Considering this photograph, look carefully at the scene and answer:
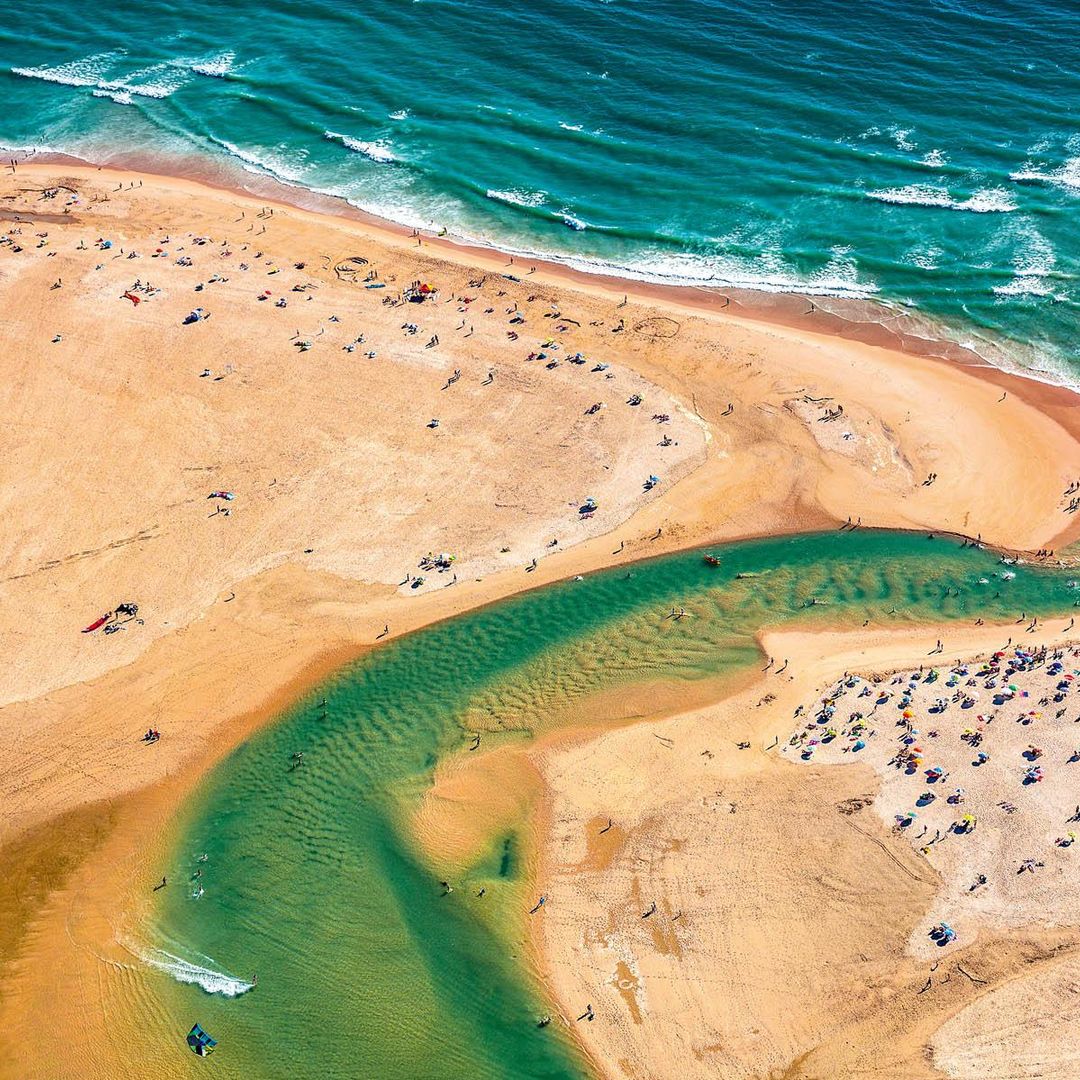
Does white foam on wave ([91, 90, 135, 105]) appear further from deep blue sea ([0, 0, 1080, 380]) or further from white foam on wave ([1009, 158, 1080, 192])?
white foam on wave ([1009, 158, 1080, 192])

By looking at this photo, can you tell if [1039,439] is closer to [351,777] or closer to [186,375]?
[351,777]

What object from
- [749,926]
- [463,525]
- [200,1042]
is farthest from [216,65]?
[749,926]

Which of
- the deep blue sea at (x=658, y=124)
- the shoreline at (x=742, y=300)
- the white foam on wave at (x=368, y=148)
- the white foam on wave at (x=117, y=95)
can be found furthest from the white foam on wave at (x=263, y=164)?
the white foam on wave at (x=117, y=95)

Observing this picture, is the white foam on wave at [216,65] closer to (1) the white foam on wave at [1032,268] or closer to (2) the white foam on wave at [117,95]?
(2) the white foam on wave at [117,95]

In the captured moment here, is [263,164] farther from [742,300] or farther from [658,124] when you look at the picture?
[742,300]

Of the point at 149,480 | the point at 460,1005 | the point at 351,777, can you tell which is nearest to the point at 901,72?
the point at 149,480

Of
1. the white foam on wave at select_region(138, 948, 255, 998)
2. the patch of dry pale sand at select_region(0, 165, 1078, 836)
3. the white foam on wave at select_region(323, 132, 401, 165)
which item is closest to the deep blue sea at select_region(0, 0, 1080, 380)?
the white foam on wave at select_region(323, 132, 401, 165)
